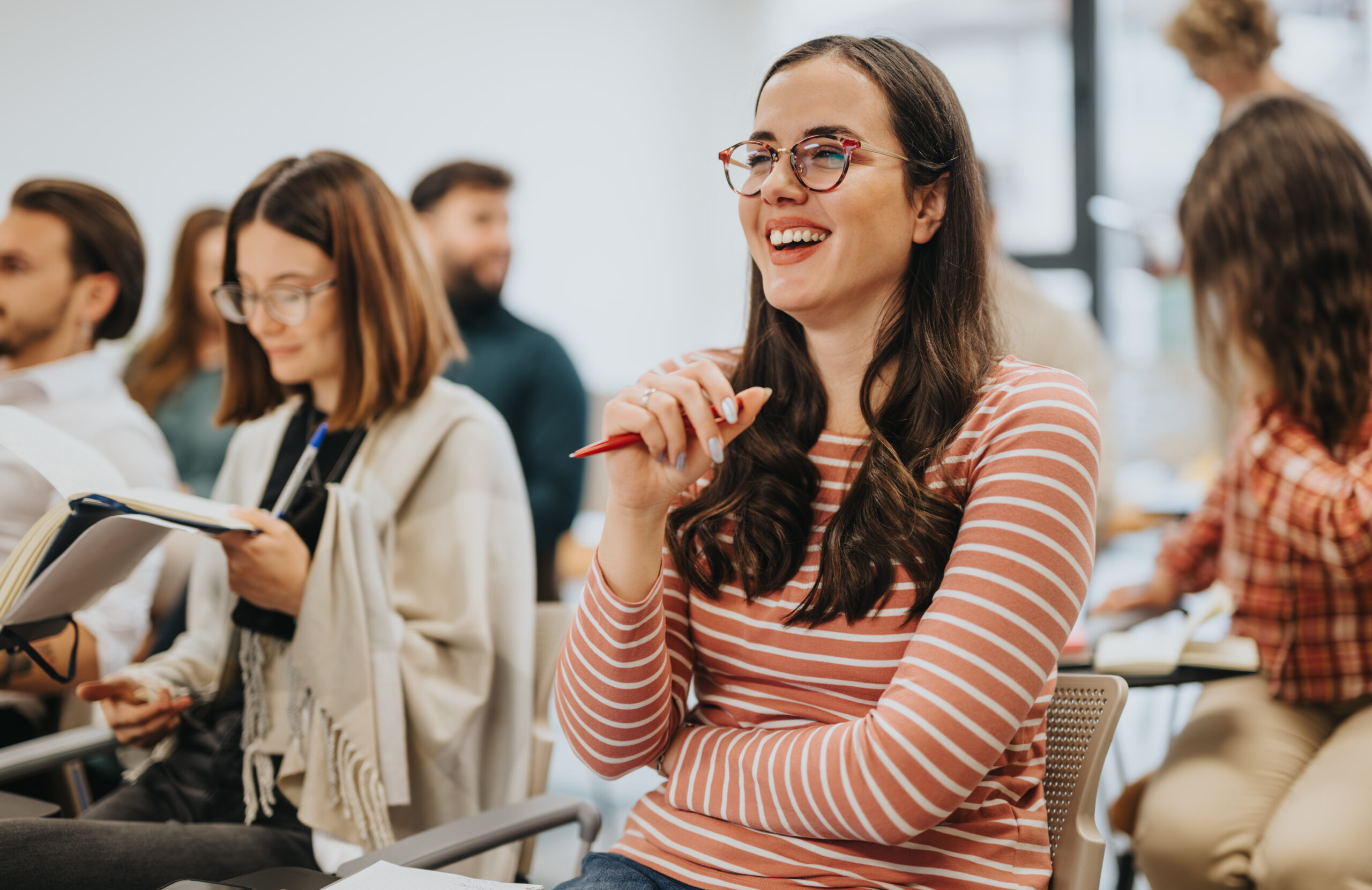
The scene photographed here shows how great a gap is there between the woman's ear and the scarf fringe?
0.99 metres

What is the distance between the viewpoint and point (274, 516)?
1.45 meters

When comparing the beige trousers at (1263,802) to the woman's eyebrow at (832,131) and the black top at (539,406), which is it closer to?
the woman's eyebrow at (832,131)

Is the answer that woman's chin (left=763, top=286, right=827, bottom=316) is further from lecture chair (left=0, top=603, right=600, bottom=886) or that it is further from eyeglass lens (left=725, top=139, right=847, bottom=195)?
lecture chair (left=0, top=603, right=600, bottom=886)

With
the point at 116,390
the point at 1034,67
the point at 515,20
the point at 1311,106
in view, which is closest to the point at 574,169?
the point at 515,20

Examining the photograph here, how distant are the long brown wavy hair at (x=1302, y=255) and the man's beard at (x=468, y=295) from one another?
6.01 feet

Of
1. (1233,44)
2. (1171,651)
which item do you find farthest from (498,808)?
(1233,44)

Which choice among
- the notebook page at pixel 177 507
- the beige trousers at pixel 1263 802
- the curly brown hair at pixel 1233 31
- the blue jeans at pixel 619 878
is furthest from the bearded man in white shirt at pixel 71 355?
the curly brown hair at pixel 1233 31

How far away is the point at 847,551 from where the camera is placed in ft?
3.55

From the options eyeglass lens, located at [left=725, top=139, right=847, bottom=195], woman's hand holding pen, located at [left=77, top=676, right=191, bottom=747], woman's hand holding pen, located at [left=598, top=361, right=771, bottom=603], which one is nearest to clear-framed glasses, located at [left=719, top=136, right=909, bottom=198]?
eyeglass lens, located at [left=725, top=139, right=847, bottom=195]

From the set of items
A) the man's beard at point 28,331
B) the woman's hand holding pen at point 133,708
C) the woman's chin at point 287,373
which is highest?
the man's beard at point 28,331

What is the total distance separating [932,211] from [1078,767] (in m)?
0.64

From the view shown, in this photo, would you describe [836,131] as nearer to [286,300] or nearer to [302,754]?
[286,300]

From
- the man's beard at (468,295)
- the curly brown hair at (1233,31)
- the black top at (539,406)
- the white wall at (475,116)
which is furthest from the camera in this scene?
the white wall at (475,116)

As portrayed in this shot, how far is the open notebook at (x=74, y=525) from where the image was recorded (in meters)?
1.18
